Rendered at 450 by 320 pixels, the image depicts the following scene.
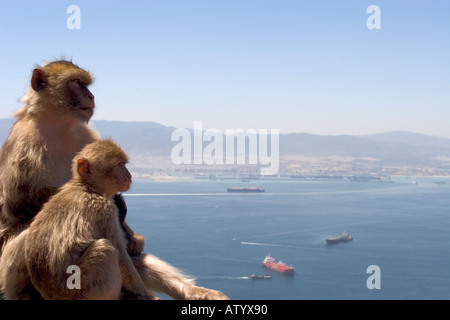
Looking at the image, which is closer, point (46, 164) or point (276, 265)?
point (46, 164)

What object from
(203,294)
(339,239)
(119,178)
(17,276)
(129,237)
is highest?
(119,178)

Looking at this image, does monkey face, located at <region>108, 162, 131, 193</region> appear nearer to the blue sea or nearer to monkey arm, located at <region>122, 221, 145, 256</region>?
monkey arm, located at <region>122, 221, 145, 256</region>

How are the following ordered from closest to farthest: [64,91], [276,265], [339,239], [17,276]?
1. [17,276]
2. [64,91]
3. [276,265]
4. [339,239]

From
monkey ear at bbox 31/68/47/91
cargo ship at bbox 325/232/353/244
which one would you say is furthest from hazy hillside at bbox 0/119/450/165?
monkey ear at bbox 31/68/47/91

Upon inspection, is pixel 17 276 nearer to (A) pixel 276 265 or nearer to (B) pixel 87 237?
(B) pixel 87 237

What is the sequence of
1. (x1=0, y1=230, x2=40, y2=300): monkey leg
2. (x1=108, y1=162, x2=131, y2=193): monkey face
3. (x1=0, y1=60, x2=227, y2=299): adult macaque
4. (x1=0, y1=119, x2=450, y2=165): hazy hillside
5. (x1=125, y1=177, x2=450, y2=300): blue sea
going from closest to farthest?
(x1=0, y1=230, x2=40, y2=300): monkey leg
(x1=108, y1=162, x2=131, y2=193): monkey face
(x1=0, y1=60, x2=227, y2=299): adult macaque
(x1=125, y1=177, x2=450, y2=300): blue sea
(x1=0, y1=119, x2=450, y2=165): hazy hillside

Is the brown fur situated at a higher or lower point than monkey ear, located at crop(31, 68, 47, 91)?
lower

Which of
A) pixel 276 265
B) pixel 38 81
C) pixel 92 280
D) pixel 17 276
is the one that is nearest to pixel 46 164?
pixel 38 81

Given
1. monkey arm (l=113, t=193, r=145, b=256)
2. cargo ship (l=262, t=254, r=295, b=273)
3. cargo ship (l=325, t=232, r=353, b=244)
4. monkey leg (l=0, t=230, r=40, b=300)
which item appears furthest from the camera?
cargo ship (l=325, t=232, r=353, b=244)
